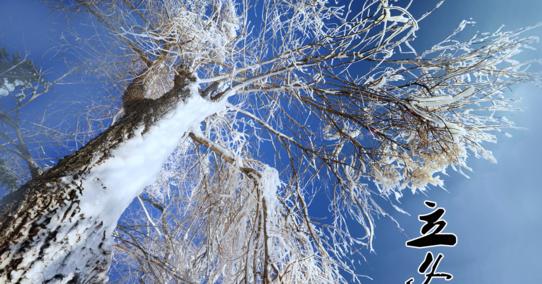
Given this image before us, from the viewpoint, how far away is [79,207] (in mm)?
1284

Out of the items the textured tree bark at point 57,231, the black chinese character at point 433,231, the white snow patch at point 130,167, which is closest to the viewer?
the textured tree bark at point 57,231

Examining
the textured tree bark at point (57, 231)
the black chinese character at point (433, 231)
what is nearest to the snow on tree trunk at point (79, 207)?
the textured tree bark at point (57, 231)

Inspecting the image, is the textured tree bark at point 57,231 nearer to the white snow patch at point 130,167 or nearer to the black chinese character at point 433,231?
the white snow patch at point 130,167

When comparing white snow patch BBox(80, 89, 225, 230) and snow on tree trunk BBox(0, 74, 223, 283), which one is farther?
white snow patch BBox(80, 89, 225, 230)

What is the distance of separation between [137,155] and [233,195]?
3.41 feet

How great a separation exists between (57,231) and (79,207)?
11cm

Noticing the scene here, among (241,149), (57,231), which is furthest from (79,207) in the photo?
(241,149)

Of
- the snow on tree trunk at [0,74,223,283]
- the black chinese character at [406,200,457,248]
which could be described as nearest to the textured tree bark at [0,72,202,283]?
the snow on tree trunk at [0,74,223,283]

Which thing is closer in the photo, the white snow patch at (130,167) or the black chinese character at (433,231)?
the white snow patch at (130,167)

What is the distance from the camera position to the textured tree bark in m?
1.12

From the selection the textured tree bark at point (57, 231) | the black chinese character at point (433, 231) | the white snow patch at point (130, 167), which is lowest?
the textured tree bark at point (57, 231)

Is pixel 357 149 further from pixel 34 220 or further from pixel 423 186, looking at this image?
pixel 34 220

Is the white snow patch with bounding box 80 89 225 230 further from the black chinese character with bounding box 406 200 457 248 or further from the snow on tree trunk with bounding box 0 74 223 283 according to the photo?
the black chinese character with bounding box 406 200 457 248

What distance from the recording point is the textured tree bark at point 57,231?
1117 millimetres
